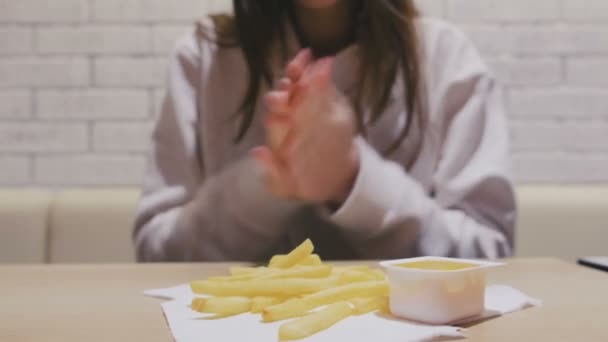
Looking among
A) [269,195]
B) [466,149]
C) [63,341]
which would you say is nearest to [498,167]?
[466,149]

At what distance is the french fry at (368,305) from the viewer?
525mm

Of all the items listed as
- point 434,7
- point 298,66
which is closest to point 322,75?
point 298,66

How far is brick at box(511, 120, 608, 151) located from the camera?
1676 millimetres

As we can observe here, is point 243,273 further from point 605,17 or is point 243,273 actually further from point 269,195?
point 605,17

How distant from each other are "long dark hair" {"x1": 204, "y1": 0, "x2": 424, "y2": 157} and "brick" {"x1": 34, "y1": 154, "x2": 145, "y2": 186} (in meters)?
0.60

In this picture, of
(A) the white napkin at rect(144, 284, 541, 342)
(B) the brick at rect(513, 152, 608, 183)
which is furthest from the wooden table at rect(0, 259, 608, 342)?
(B) the brick at rect(513, 152, 608, 183)

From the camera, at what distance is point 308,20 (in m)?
1.21

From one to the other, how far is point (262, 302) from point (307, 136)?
0.31 metres

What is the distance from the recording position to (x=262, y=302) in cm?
54

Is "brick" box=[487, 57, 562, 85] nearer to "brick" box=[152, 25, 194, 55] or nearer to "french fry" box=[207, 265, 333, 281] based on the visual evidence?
"brick" box=[152, 25, 194, 55]

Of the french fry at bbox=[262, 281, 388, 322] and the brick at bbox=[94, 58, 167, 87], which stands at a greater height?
the brick at bbox=[94, 58, 167, 87]

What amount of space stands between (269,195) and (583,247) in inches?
33.4

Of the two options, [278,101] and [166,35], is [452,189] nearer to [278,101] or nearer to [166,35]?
[278,101]

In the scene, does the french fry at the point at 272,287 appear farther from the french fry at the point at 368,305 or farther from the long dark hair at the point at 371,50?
the long dark hair at the point at 371,50
